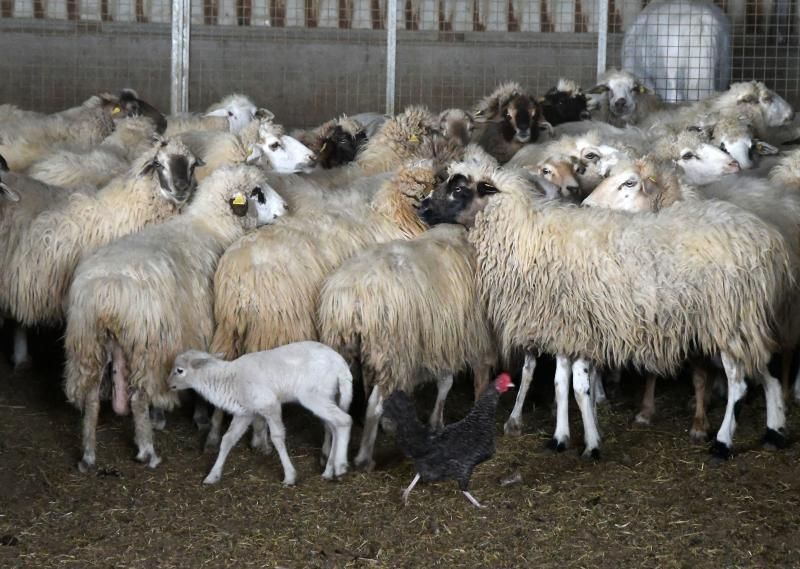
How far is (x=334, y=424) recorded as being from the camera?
6.16 meters

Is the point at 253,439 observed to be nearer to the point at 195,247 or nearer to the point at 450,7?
the point at 195,247

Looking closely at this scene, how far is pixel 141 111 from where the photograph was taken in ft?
34.1

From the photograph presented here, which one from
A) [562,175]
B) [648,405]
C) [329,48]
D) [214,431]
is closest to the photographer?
[214,431]

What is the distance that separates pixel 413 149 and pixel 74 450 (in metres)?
3.52

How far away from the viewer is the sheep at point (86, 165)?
846 centimetres

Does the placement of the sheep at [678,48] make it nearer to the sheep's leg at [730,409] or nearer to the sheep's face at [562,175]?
the sheep's face at [562,175]

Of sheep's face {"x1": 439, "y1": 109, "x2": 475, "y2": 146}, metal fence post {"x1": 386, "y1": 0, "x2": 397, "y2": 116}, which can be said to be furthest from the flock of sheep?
metal fence post {"x1": 386, "y1": 0, "x2": 397, "y2": 116}

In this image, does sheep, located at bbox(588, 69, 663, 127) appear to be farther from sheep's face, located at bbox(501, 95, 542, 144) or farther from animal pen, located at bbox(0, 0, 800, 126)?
animal pen, located at bbox(0, 0, 800, 126)

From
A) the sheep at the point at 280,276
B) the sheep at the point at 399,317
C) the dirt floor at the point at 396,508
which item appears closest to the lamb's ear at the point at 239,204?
the sheep at the point at 280,276

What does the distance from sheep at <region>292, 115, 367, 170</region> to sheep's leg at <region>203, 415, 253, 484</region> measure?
3751 mm

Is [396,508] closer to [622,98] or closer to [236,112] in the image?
[236,112]

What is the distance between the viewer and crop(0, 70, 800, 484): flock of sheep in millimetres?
6285

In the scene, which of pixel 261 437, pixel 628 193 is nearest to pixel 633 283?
pixel 628 193

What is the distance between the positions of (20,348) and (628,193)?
4333 millimetres
